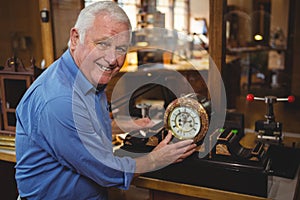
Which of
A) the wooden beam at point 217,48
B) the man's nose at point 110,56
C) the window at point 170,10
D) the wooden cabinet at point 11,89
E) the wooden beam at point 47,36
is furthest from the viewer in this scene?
the window at point 170,10

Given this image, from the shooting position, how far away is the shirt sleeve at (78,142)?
133 cm

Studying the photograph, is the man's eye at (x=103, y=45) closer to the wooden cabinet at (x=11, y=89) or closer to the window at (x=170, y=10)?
the wooden cabinet at (x=11, y=89)

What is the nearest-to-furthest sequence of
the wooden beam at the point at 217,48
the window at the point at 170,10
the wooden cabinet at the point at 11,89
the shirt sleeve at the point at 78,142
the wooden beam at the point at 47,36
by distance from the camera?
the shirt sleeve at the point at 78,142
the wooden beam at the point at 217,48
the wooden cabinet at the point at 11,89
the wooden beam at the point at 47,36
the window at the point at 170,10

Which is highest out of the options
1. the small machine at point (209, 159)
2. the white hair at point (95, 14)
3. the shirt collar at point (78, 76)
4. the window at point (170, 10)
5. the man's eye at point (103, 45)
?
the window at point (170, 10)

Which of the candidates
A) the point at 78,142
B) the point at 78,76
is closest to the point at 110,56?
the point at 78,76

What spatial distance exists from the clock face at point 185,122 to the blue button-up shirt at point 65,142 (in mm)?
272

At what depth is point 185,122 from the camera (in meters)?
1.68

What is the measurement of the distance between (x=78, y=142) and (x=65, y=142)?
47mm

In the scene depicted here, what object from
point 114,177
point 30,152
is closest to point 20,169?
point 30,152

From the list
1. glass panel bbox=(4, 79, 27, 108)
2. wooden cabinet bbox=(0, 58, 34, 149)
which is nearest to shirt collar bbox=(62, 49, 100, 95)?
wooden cabinet bbox=(0, 58, 34, 149)

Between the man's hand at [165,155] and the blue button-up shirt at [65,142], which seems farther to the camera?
the man's hand at [165,155]

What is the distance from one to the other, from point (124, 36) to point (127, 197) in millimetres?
1271

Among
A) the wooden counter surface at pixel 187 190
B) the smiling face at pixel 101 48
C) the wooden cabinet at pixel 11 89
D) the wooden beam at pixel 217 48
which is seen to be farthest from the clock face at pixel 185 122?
the wooden cabinet at pixel 11 89

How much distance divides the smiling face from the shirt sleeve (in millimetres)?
163
